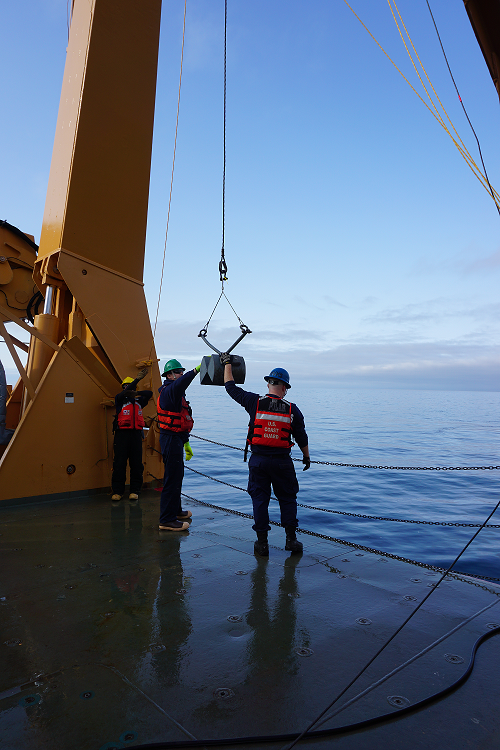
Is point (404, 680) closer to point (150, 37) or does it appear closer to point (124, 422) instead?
point (124, 422)

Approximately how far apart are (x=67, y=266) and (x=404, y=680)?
5668 mm

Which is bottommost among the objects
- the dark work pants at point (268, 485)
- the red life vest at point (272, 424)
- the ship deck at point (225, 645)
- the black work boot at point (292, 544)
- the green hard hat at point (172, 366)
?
the ship deck at point (225, 645)

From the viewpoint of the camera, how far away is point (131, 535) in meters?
4.47

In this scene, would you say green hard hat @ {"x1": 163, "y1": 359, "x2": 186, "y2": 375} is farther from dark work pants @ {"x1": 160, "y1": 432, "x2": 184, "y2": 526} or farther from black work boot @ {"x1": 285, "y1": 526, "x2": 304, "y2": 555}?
black work boot @ {"x1": 285, "y1": 526, "x2": 304, "y2": 555}

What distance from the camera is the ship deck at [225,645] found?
1.84m

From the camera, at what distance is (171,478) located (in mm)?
4750

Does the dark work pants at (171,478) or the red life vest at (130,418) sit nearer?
the dark work pants at (171,478)

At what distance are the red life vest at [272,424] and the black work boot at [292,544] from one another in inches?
30.1

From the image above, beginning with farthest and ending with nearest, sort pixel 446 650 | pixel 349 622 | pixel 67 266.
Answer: pixel 67 266 → pixel 349 622 → pixel 446 650

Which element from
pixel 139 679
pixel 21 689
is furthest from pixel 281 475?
pixel 21 689

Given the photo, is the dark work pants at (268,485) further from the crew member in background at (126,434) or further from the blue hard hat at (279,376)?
the crew member in background at (126,434)

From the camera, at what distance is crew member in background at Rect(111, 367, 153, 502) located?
19.7ft

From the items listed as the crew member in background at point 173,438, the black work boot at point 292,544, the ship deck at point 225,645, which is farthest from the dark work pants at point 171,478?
the black work boot at point 292,544

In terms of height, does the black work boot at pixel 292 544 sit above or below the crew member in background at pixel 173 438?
below
